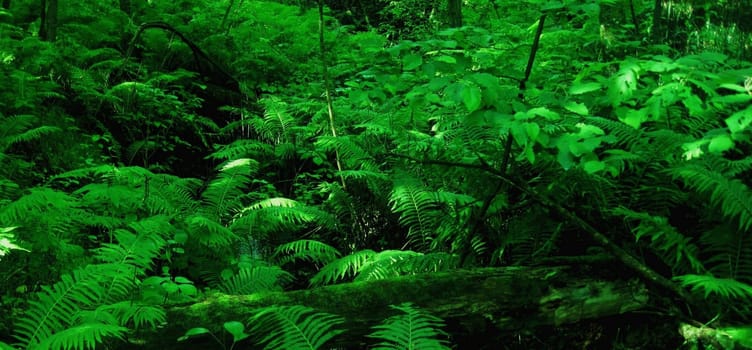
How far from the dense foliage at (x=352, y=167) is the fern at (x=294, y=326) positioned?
0.01 metres

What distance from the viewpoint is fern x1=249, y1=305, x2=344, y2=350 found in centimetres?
206

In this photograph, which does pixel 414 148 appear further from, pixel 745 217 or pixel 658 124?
pixel 745 217

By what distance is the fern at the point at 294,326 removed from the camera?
2.06 meters

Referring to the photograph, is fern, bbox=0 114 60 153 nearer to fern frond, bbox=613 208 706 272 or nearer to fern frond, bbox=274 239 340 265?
fern frond, bbox=274 239 340 265

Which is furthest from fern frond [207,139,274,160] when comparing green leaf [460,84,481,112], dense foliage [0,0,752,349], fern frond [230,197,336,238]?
green leaf [460,84,481,112]

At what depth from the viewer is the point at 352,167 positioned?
543 cm

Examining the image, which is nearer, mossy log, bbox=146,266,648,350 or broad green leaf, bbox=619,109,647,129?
broad green leaf, bbox=619,109,647,129

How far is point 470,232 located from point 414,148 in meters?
1.55

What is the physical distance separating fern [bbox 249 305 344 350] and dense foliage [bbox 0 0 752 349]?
1 centimetres

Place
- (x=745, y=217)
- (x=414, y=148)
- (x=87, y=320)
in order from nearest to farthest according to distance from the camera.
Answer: (x=87, y=320)
(x=745, y=217)
(x=414, y=148)

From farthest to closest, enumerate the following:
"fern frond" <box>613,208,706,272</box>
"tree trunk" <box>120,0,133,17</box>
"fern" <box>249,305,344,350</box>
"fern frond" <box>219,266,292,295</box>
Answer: "tree trunk" <box>120,0,133,17</box> → "fern frond" <box>219,266,292,295</box> → "fern frond" <box>613,208,706,272</box> → "fern" <box>249,305,344,350</box>

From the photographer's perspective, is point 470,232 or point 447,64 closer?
point 447,64

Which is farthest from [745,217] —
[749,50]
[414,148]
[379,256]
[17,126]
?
[17,126]

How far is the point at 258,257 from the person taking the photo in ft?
13.9
